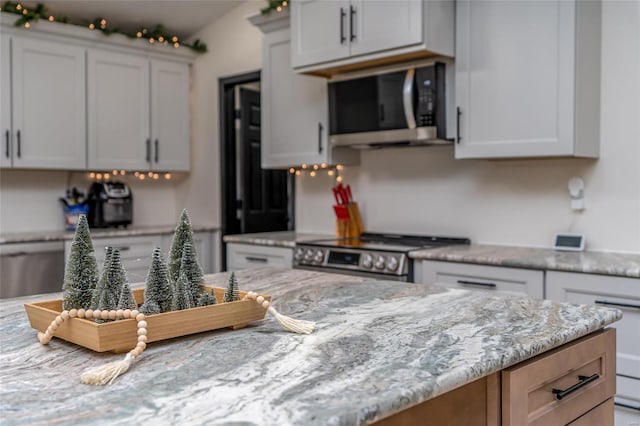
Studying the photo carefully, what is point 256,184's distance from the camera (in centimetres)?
512

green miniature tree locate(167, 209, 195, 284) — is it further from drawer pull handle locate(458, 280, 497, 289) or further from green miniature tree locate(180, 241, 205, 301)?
drawer pull handle locate(458, 280, 497, 289)

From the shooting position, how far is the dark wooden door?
5.04 metres

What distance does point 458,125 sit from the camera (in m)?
3.26

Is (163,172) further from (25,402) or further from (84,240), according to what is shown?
(25,402)

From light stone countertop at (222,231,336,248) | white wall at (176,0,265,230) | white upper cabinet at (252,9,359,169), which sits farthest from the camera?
white wall at (176,0,265,230)

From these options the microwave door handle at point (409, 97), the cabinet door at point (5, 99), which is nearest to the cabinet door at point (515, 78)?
the microwave door handle at point (409, 97)

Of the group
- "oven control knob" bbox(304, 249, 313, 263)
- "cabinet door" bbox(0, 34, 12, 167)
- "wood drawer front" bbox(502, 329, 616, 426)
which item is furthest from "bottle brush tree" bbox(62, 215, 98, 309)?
"cabinet door" bbox(0, 34, 12, 167)

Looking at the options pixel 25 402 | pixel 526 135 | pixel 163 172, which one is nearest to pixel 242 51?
pixel 163 172

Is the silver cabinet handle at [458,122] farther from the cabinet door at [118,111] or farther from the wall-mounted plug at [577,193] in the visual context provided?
the cabinet door at [118,111]

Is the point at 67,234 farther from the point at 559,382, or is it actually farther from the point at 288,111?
the point at 559,382

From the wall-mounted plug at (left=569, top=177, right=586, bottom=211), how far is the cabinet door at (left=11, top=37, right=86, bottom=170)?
3.29 meters

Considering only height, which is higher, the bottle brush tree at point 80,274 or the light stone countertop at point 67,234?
the bottle brush tree at point 80,274

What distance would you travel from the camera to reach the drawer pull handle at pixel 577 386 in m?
1.32

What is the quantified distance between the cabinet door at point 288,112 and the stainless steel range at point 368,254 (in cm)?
62
